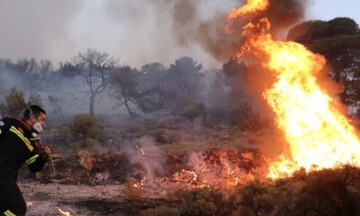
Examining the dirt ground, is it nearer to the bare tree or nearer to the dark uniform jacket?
the dark uniform jacket

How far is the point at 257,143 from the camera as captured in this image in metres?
22.3

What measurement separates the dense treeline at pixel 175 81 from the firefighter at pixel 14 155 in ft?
72.9

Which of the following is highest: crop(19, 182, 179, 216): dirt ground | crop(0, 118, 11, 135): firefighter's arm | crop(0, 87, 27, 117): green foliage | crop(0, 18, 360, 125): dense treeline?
crop(0, 18, 360, 125): dense treeline

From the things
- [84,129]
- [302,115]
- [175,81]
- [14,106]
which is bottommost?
[302,115]

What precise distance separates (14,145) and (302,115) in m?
11.7

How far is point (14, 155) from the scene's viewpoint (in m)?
5.07

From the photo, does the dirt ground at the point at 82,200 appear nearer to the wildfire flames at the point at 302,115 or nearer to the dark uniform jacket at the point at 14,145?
the wildfire flames at the point at 302,115

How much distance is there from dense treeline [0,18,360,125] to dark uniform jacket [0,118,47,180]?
2225 cm

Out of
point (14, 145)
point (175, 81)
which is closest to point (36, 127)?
point (14, 145)

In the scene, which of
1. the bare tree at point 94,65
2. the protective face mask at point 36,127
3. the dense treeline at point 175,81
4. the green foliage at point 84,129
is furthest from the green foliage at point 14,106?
the protective face mask at point 36,127

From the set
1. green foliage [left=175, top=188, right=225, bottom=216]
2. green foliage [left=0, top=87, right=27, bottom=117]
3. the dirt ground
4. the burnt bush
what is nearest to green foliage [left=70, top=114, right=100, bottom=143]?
green foliage [left=0, top=87, right=27, bottom=117]

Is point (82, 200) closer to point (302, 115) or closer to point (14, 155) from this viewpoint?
point (14, 155)

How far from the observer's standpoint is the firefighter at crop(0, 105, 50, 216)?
4.97 meters

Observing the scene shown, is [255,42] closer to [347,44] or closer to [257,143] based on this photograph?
[257,143]
